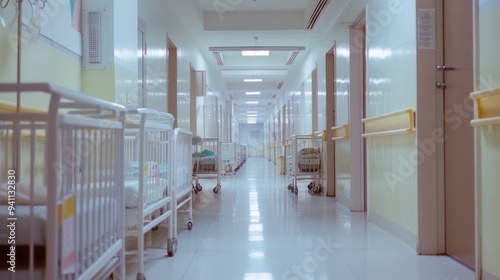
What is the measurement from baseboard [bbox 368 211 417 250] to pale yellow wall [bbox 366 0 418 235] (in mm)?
39

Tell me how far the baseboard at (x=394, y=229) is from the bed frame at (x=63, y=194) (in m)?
2.36

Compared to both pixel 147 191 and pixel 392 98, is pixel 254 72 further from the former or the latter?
pixel 147 191

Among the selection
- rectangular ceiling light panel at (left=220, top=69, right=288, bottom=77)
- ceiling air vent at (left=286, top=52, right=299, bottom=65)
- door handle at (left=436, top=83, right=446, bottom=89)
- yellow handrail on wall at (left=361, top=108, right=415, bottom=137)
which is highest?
rectangular ceiling light panel at (left=220, top=69, right=288, bottom=77)

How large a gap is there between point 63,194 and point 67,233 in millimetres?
121

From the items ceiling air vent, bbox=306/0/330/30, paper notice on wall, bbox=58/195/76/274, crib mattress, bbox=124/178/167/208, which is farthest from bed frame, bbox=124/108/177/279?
ceiling air vent, bbox=306/0/330/30

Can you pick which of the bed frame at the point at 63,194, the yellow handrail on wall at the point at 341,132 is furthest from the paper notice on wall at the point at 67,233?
the yellow handrail on wall at the point at 341,132

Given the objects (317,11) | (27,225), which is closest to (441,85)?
(27,225)

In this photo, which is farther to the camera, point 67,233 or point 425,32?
point 425,32

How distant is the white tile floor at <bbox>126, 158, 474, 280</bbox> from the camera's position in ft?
8.21

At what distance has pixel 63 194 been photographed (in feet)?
4.10

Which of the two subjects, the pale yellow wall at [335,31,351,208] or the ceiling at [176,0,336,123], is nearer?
the pale yellow wall at [335,31,351,208]

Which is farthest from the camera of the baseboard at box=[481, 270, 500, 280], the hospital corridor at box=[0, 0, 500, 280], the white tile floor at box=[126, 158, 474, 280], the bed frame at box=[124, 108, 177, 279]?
the white tile floor at box=[126, 158, 474, 280]

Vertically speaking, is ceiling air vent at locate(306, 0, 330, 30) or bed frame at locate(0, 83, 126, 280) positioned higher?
ceiling air vent at locate(306, 0, 330, 30)

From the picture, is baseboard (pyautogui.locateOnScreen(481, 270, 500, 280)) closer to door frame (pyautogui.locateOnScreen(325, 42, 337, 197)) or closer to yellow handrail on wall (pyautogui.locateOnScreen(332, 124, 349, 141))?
yellow handrail on wall (pyautogui.locateOnScreen(332, 124, 349, 141))
